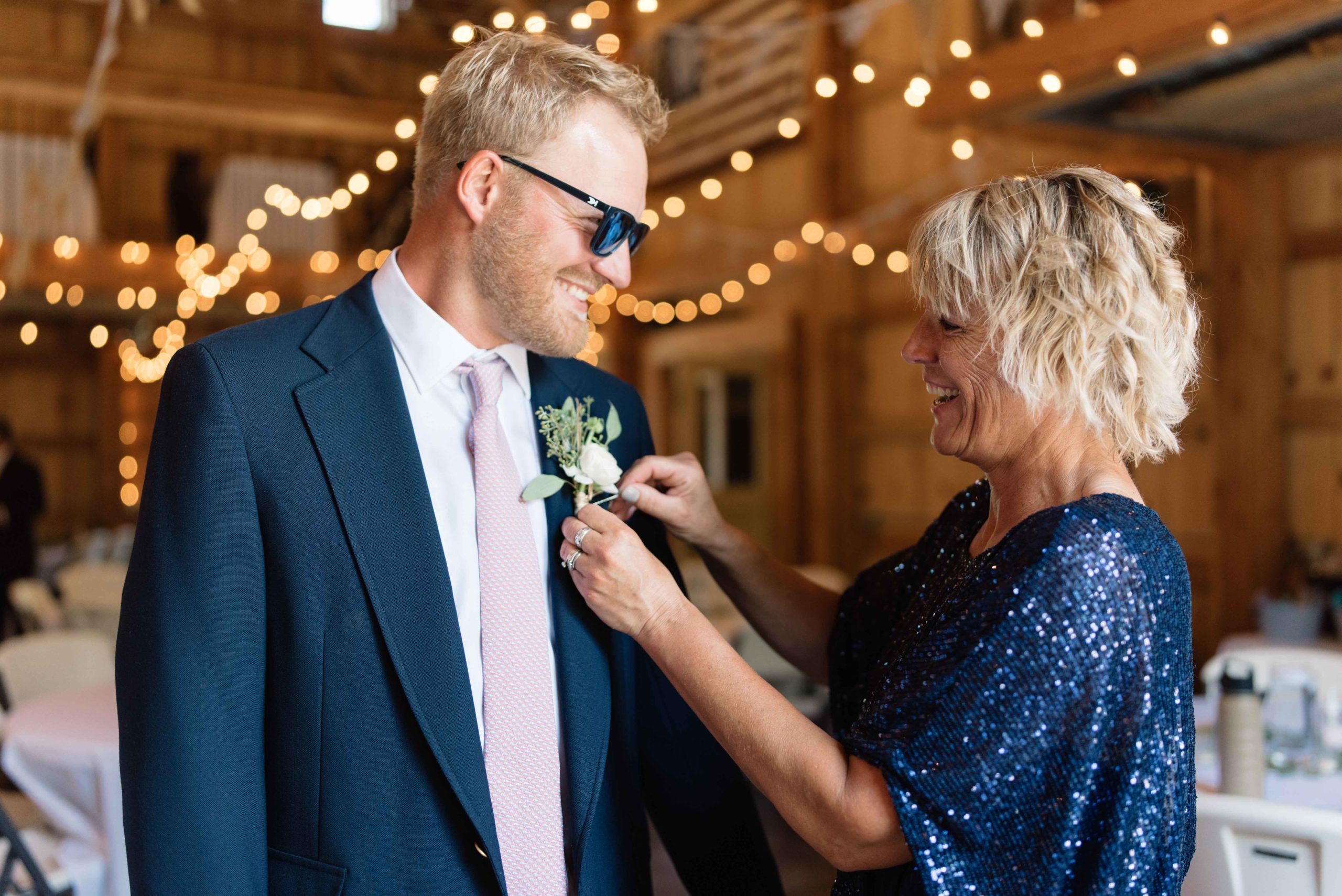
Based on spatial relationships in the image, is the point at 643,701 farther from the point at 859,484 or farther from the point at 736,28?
the point at 736,28

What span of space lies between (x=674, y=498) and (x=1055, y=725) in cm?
76

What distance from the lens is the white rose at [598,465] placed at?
1.62m

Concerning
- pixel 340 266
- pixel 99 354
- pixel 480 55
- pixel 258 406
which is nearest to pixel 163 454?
pixel 258 406

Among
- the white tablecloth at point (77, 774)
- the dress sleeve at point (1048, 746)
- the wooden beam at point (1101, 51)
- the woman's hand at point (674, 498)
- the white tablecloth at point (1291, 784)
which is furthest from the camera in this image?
the wooden beam at point (1101, 51)

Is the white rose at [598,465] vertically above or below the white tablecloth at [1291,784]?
above

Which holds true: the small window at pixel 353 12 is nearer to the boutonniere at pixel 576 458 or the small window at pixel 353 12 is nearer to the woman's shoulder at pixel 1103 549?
the boutonniere at pixel 576 458

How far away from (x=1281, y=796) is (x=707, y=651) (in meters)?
1.95

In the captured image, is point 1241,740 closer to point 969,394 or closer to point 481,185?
point 969,394

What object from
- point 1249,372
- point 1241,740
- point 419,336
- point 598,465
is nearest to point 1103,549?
point 598,465

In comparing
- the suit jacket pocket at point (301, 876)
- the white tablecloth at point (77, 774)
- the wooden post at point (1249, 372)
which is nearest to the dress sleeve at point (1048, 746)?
the suit jacket pocket at point (301, 876)

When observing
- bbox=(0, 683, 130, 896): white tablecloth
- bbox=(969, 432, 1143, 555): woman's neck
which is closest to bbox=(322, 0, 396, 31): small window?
bbox=(0, 683, 130, 896): white tablecloth

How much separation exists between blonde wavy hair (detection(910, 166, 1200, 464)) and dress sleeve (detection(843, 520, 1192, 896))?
0.23 meters

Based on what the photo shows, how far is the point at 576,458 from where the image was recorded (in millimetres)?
1672

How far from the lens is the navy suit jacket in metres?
1.29
